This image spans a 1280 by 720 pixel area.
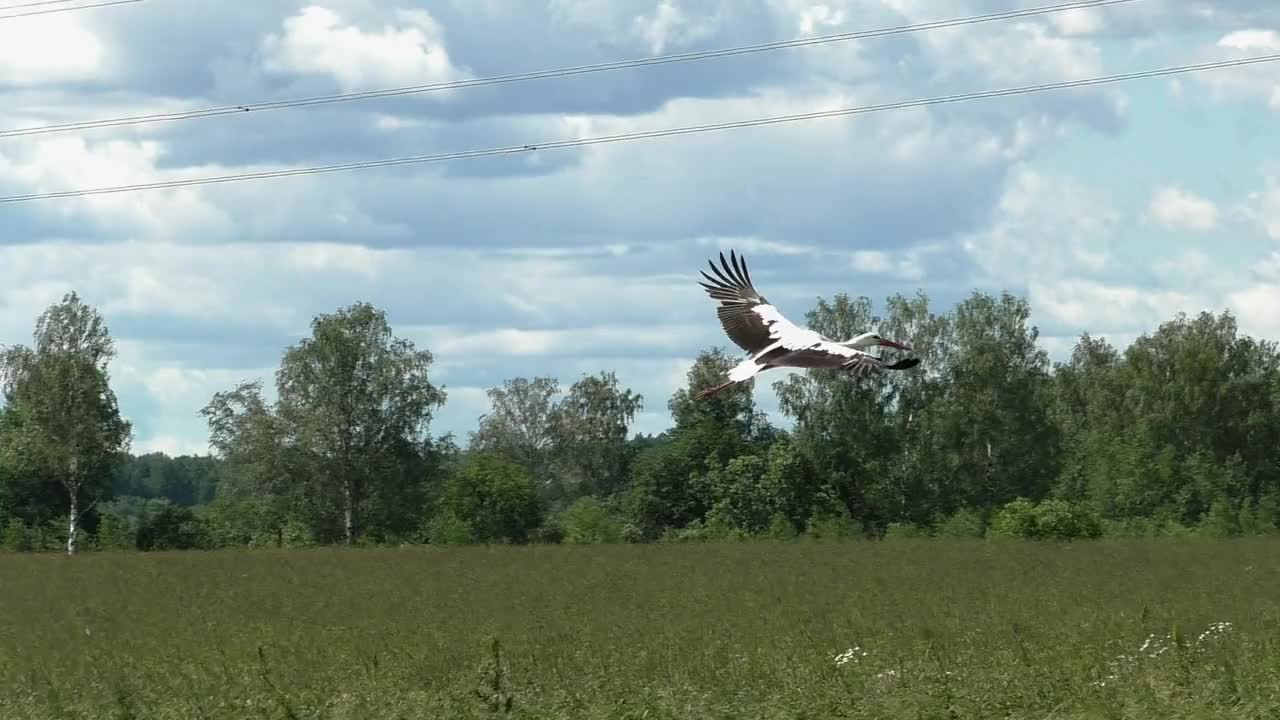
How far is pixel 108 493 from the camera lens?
79750 millimetres

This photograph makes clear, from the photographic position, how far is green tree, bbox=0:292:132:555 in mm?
72688

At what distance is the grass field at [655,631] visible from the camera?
15.5 meters

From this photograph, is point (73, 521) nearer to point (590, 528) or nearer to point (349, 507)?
point (349, 507)

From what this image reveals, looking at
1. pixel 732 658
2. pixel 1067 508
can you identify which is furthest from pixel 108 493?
pixel 732 658

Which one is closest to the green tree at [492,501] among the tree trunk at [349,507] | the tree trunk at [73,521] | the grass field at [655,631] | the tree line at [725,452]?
the tree line at [725,452]

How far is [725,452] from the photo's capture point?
73.6m

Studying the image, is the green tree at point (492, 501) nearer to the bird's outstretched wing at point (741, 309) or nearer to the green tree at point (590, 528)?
the green tree at point (590, 528)

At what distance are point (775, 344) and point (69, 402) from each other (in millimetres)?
62839

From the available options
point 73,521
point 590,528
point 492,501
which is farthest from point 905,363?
point 73,521

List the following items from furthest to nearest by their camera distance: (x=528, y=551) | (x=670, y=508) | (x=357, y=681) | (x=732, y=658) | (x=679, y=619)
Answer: (x=670, y=508) < (x=528, y=551) < (x=679, y=619) < (x=732, y=658) < (x=357, y=681)

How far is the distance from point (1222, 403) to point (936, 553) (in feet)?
140

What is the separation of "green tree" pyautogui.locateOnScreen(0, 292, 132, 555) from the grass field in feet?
57.6

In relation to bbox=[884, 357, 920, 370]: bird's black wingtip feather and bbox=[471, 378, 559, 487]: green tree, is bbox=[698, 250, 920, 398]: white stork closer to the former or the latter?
bbox=[884, 357, 920, 370]: bird's black wingtip feather

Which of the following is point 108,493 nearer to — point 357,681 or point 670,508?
point 670,508
